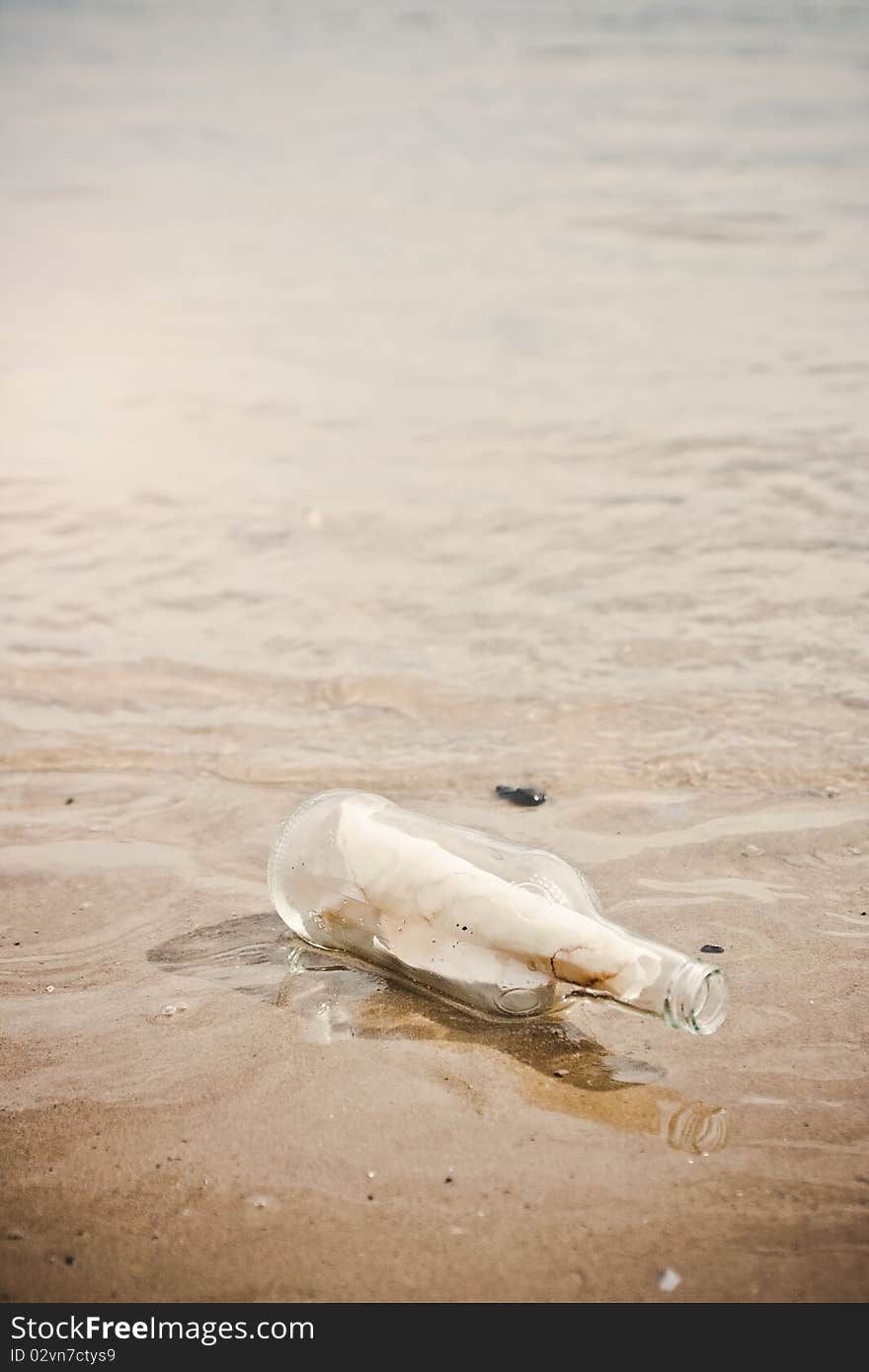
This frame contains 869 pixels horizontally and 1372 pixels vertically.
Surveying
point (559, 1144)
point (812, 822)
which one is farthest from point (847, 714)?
point (559, 1144)

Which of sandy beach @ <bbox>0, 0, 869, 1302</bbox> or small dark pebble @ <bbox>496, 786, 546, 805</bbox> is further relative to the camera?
small dark pebble @ <bbox>496, 786, 546, 805</bbox>

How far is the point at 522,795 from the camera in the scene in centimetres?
284

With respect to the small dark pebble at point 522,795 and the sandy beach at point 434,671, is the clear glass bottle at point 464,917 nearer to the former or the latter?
the sandy beach at point 434,671

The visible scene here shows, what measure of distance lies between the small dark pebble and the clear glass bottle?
75 centimetres

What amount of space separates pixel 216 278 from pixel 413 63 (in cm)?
584

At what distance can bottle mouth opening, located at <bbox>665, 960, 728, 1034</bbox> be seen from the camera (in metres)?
1.67

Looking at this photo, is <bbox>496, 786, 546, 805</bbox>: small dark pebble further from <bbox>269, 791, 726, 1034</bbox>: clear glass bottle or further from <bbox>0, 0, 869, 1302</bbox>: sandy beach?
<bbox>269, 791, 726, 1034</bbox>: clear glass bottle

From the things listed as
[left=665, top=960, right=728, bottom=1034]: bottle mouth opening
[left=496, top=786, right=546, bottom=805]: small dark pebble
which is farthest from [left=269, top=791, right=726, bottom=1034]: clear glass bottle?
[left=496, top=786, right=546, bottom=805]: small dark pebble

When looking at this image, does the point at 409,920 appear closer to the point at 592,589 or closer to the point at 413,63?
the point at 592,589

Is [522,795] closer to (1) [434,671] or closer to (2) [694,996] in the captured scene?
(1) [434,671]

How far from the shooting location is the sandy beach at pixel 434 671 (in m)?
1.64

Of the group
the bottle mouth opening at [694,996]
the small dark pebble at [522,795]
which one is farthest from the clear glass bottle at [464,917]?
the small dark pebble at [522,795]

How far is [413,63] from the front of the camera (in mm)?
11289

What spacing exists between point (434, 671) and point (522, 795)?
0.73 m
